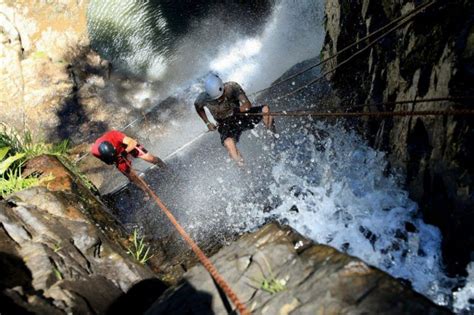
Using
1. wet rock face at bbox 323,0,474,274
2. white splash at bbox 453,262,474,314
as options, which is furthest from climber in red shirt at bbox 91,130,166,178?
white splash at bbox 453,262,474,314

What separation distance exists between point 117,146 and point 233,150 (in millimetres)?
2124

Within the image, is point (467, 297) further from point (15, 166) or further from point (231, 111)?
point (15, 166)

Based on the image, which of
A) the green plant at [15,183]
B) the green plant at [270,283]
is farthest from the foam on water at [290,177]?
the green plant at [15,183]

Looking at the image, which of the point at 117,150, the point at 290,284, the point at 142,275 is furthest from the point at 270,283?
the point at 117,150

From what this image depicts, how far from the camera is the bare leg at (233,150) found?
6.47 m

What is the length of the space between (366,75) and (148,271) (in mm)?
4039

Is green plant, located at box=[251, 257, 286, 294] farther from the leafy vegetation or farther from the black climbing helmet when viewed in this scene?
the black climbing helmet

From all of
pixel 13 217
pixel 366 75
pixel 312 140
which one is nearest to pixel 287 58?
pixel 312 140

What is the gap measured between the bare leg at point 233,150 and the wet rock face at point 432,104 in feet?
7.99

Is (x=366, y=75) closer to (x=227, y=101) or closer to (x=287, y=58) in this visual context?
(x=227, y=101)

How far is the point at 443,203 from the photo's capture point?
326 centimetres

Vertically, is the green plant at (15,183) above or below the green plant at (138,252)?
above

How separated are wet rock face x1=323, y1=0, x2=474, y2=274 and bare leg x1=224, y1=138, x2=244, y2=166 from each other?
2.44 metres

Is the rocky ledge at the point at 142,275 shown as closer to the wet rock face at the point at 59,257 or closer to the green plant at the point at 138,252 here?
the wet rock face at the point at 59,257
